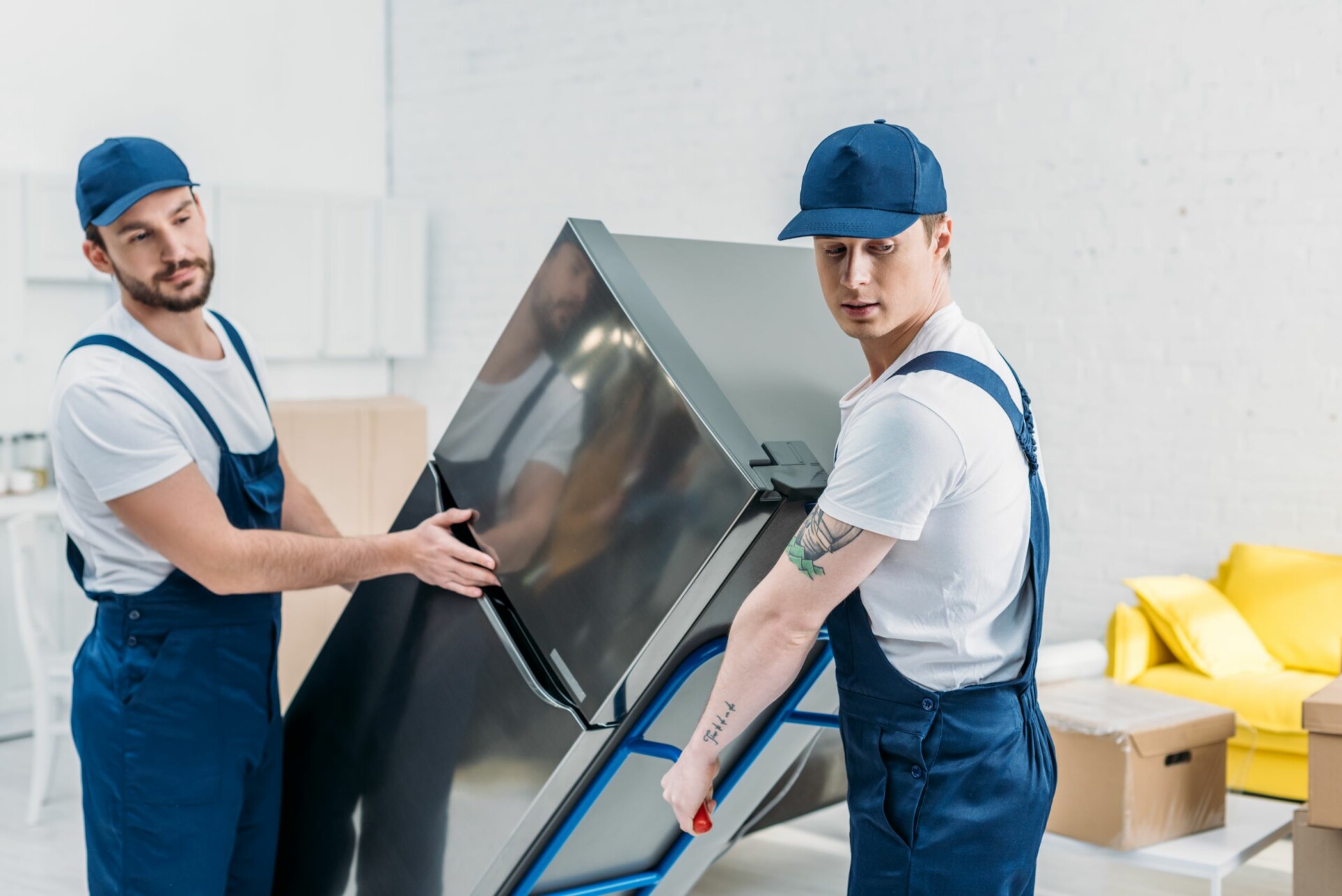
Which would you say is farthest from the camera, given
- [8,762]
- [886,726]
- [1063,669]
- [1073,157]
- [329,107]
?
[329,107]

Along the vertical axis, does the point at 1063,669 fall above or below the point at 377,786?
below

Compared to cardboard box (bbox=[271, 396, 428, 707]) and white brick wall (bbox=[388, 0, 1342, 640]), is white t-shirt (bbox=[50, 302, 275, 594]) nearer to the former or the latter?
cardboard box (bbox=[271, 396, 428, 707])

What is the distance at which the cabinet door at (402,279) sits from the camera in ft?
21.2

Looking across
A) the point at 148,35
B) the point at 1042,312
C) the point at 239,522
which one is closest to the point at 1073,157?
the point at 1042,312

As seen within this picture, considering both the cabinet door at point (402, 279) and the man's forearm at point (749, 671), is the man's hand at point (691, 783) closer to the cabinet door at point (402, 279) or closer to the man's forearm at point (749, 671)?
the man's forearm at point (749, 671)

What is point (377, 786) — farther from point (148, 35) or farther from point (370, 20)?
point (370, 20)

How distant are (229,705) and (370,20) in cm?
583

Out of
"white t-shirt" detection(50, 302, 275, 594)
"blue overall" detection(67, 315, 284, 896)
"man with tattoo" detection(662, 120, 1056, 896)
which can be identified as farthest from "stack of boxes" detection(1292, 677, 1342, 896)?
"white t-shirt" detection(50, 302, 275, 594)

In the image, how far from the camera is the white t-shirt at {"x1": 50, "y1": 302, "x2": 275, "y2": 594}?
169cm

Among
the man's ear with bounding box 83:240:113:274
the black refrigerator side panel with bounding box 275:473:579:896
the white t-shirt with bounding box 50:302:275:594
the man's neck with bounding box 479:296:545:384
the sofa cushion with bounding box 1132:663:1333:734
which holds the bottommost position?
the sofa cushion with bounding box 1132:663:1333:734

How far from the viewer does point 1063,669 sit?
3.43 metres

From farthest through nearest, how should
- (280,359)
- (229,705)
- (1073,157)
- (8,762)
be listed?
(280,359) → (1073,157) → (8,762) → (229,705)

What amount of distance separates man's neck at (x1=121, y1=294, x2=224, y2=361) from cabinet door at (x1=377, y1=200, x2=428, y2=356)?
4.69 metres

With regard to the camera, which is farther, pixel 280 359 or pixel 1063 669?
pixel 280 359
